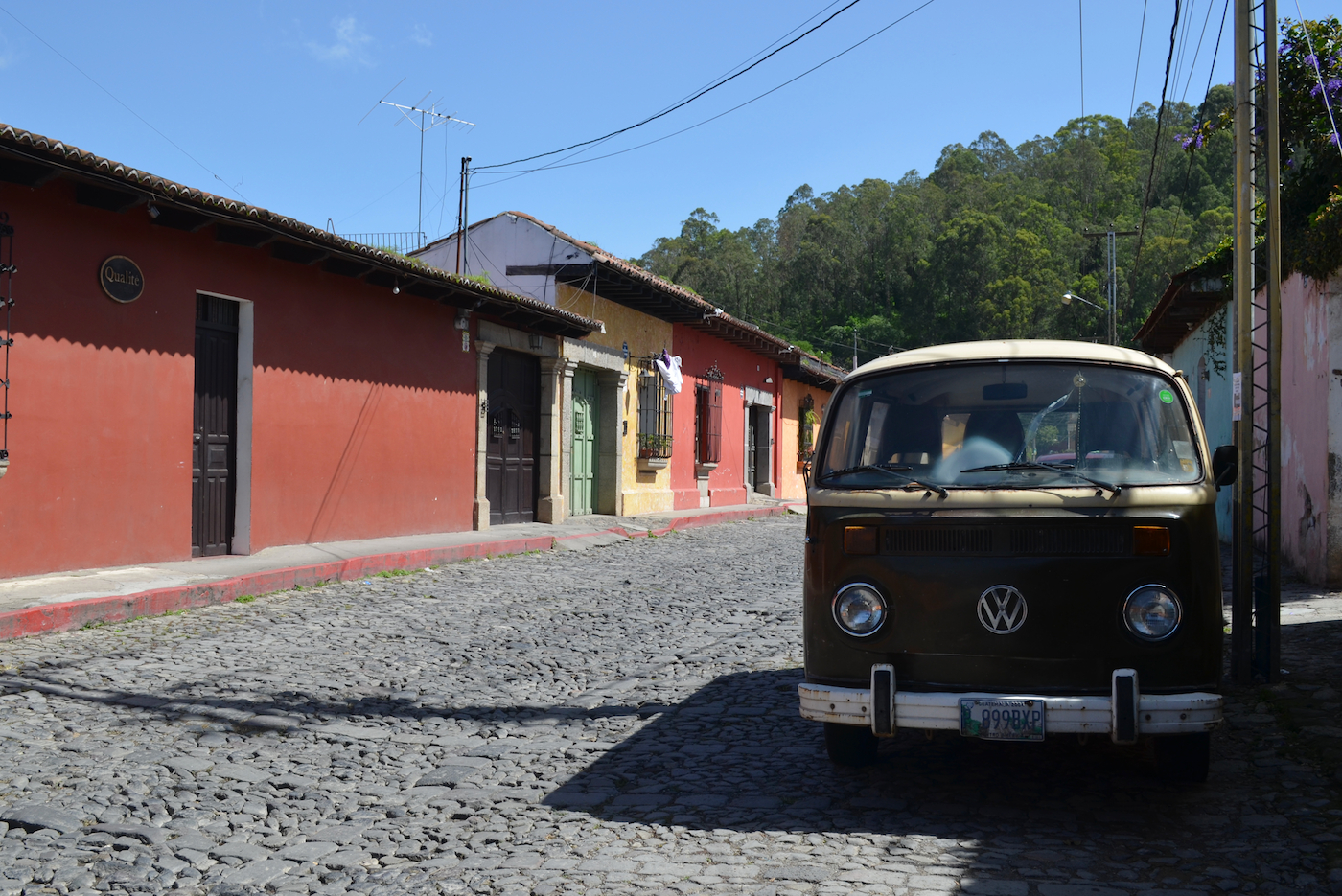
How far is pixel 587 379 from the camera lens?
19.4m

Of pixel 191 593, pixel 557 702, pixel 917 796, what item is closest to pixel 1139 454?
pixel 917 796

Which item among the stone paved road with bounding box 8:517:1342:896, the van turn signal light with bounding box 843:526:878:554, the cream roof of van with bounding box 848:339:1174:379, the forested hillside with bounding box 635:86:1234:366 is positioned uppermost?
the forested hillside with bounding box 635:86:1234:366

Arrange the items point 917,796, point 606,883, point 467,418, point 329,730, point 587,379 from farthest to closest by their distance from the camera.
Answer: point 587,379 → point 467,418 → point 329,730 → point 917,796 → point 606,883

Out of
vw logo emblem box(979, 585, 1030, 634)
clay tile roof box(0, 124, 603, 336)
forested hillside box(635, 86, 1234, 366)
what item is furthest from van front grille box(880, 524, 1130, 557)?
forested hillside box(635, 86, 1234, 366)

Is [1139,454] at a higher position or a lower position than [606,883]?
higher

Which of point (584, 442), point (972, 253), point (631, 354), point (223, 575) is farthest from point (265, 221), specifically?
point (972, 253)

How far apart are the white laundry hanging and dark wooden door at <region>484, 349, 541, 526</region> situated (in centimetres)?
424

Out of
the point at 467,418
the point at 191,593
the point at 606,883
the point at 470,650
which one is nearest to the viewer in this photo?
the point at 606,883

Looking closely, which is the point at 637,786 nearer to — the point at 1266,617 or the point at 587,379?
the point at 1266,617

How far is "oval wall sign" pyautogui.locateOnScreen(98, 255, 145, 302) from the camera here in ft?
30.1

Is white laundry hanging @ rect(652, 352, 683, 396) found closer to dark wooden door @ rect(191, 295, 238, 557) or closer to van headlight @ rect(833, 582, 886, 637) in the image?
dark wooden door @ rect(191, 295, 238, 557)

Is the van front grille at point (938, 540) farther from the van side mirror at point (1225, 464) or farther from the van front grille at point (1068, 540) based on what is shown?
the van side mirror at point (1225, 464)

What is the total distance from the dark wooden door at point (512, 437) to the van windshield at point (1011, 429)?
11.7 meters

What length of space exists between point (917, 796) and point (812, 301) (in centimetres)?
6161
